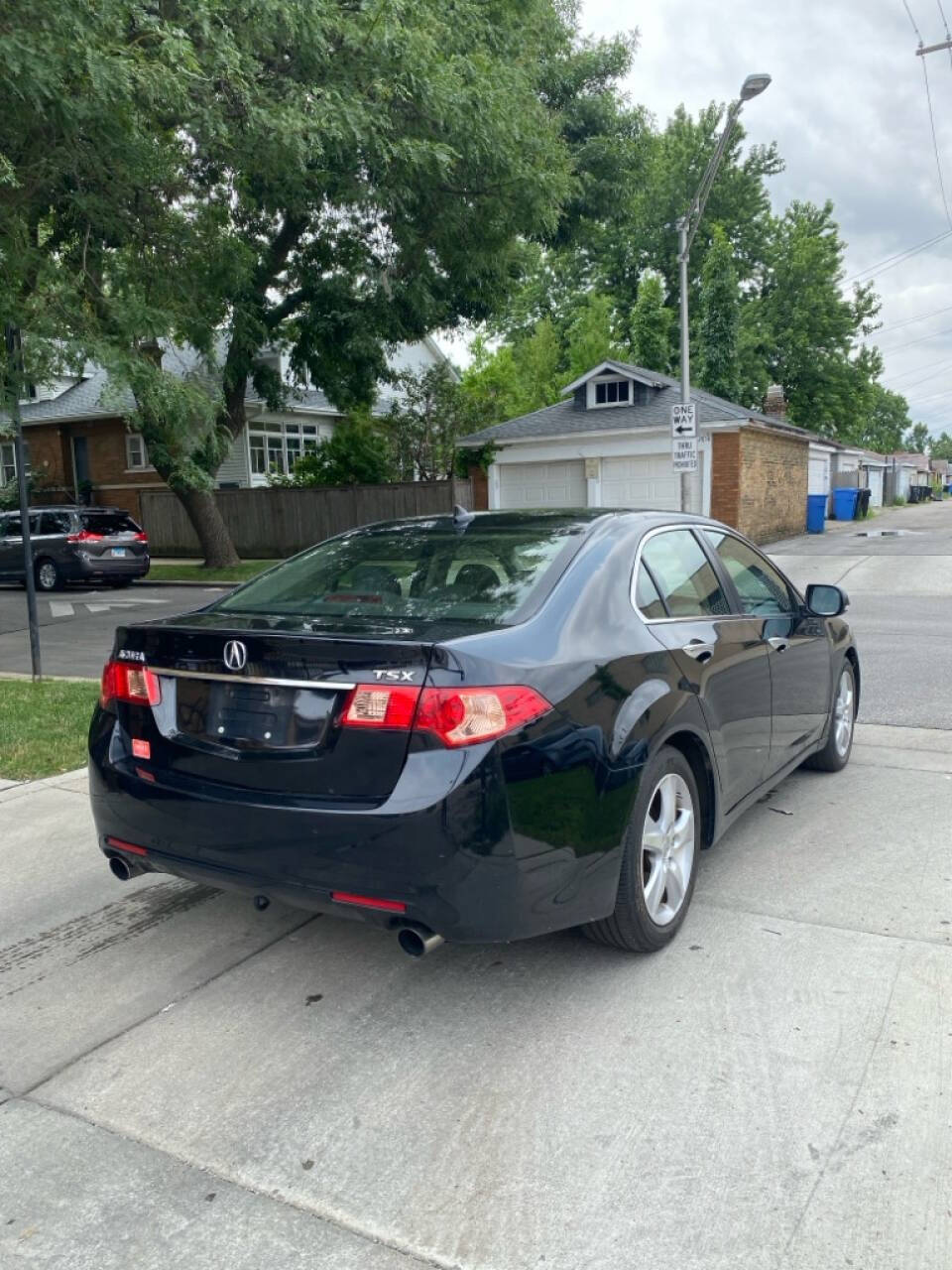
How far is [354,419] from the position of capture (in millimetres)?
25375

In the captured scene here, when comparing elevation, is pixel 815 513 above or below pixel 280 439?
below

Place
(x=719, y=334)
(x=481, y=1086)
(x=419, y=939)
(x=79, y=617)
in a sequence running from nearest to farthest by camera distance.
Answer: (x=481, y=1086) → (x=419, y=939) → (x=79, y=617) → (x=719, y=334)

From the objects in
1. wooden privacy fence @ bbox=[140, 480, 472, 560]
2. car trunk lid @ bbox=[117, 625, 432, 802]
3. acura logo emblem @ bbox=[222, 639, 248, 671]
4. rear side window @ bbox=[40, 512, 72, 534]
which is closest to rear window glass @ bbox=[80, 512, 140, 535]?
rear side window @ bbox=[40, 512, 72, 534]

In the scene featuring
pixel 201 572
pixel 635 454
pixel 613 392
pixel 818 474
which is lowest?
pixel 201 572

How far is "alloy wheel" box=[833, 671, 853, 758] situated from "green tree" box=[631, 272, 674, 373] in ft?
118

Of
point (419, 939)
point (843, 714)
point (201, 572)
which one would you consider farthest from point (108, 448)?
point (419, 939)

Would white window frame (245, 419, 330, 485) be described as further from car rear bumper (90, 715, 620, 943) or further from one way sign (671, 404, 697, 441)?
car rear bumper (90, 715, 620, 943)

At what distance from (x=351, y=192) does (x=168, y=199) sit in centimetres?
355

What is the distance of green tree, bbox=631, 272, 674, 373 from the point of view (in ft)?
131

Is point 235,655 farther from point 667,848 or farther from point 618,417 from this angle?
point 618,417

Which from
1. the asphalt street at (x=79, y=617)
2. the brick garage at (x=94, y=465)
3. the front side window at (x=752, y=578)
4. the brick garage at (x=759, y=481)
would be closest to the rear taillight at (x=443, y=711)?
the front side window at (x=752, y=578)

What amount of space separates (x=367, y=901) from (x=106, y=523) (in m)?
19.2

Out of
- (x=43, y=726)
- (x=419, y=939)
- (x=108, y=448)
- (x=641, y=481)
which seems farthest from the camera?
(x=108, y=448)

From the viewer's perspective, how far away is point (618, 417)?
24641mm
